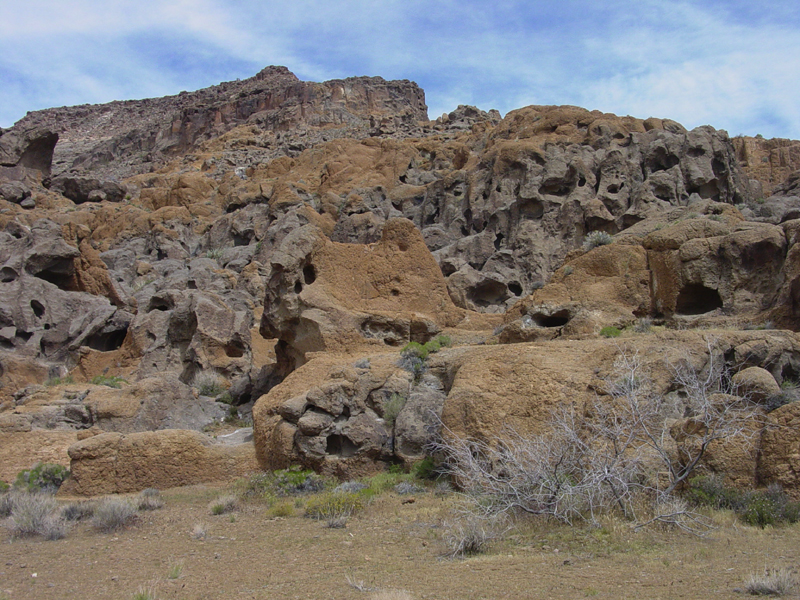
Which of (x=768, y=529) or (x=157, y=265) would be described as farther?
(x=157, y=265)

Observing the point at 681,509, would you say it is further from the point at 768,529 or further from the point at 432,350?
the point at 432,350

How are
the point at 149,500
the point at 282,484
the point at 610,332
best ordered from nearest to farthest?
1. the point at 149,500
2. the point at 282,484
3. the point at 610,332

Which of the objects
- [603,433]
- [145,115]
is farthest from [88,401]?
[145,115]

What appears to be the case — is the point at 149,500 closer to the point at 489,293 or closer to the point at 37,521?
the point at 37,521

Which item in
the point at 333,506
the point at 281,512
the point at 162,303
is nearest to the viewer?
the point at 333,506

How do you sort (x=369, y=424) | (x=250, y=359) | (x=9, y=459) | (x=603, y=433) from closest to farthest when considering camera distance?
(x=603, y=433) → (x=369, y=424) → (x=9, y=459) → (x=250, y=359)

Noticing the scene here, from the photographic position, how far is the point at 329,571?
292 inches

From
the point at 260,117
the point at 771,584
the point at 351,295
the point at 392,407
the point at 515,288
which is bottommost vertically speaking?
the point at 771,584

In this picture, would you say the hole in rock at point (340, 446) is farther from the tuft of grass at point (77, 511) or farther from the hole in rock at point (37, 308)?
the hole in rock at point (37, 308)

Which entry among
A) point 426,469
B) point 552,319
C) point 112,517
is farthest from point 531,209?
point 112,517

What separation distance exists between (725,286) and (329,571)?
39.9 ft

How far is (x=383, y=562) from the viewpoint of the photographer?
7672 mm

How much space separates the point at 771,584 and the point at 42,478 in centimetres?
1253

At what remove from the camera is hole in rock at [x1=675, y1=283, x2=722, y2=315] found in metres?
16.0
